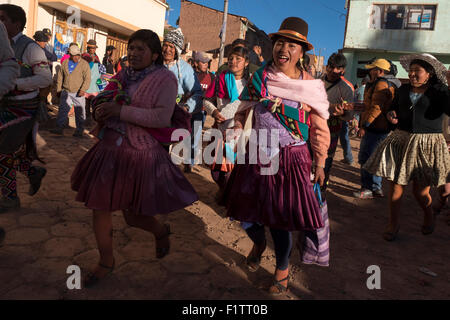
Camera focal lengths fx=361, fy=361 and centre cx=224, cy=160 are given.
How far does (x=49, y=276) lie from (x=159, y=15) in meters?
18.5

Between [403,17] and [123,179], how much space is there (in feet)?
80.1

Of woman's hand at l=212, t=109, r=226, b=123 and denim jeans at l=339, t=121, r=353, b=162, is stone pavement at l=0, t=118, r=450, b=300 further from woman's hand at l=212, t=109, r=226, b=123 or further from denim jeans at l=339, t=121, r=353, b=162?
denim jeans at l=339, t=121, r=353, b=162

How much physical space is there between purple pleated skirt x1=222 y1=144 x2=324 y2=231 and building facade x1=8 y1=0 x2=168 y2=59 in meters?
12.0

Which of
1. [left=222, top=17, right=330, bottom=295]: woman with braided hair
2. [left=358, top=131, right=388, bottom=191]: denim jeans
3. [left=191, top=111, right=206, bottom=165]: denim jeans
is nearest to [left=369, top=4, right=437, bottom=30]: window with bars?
[left=358, top=131, right=388, bottom=191]: denim jeans

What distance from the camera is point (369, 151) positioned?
18.7ft

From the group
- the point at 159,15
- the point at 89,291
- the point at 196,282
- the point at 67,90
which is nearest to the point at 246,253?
the point at 196,282

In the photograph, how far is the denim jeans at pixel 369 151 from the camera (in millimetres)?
5598

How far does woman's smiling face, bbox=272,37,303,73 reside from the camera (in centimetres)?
258

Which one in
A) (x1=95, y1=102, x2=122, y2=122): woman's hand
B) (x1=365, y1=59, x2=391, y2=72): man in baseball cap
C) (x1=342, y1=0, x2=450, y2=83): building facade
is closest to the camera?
(x1=95, y1=102, x2=122, y2=122): woman's hand

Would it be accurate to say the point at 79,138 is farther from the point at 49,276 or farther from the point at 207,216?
the point at 49,276

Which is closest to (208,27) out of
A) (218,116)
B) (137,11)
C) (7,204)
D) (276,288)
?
(137,11)

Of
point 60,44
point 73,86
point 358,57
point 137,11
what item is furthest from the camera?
point 358,57

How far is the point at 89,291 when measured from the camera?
99.9 inches

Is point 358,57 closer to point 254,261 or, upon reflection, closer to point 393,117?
point 393,117
